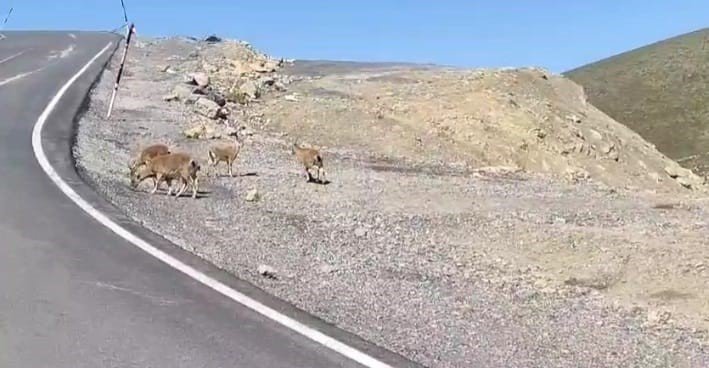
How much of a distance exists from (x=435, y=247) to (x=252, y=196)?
11.9 feet

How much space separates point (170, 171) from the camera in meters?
14.9

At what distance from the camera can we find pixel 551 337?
325 inches

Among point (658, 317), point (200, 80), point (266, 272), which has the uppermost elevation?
point (200, 80)

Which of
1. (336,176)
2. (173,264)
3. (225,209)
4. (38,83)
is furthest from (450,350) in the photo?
→ (38,83)

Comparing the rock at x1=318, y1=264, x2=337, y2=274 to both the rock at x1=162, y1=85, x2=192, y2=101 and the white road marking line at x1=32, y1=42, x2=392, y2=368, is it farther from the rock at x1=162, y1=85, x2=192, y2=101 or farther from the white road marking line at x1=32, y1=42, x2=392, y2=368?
the rock at x1=162, y1=85, x2=192, y2=101

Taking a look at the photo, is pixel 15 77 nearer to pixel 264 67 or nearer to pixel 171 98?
pixel 171 98

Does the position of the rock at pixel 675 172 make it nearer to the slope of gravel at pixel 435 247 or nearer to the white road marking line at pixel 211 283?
the slope of gravel at pixel 435 247

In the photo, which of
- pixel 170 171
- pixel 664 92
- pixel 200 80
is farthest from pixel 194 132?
pixel 664 92

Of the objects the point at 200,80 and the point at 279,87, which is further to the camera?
the point at 279,87

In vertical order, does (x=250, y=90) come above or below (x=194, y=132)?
above

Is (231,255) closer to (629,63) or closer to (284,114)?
(284,114)

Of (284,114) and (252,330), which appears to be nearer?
(252,330)

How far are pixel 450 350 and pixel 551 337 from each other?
1.26m

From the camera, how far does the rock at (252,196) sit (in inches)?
600
